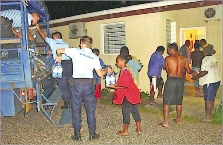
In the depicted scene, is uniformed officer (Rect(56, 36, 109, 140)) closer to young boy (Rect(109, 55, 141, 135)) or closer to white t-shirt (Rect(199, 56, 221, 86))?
young boy (Rect(109, 55, 141, 135))

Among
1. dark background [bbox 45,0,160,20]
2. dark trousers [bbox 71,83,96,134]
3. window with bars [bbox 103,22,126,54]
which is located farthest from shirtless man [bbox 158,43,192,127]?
dark background [bbox 45,0,160,20]

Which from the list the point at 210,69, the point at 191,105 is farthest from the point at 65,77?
the point at 191,105

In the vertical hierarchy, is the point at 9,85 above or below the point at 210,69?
below

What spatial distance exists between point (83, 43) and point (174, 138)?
94.3 inches

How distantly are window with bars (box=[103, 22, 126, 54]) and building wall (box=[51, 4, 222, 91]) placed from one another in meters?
0.20

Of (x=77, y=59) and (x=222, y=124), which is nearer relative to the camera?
(x=77, y=59)

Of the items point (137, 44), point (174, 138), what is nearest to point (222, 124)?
point (174, 138)

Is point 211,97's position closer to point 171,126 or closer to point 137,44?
point 171,126

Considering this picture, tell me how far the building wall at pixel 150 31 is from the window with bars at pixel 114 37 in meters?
0.20

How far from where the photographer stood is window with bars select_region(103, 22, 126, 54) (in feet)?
31.6

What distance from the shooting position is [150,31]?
8.77 metres

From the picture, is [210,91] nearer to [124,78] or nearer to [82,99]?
[124,78]

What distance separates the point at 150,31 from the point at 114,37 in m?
1.56

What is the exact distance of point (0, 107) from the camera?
16.0 feet
